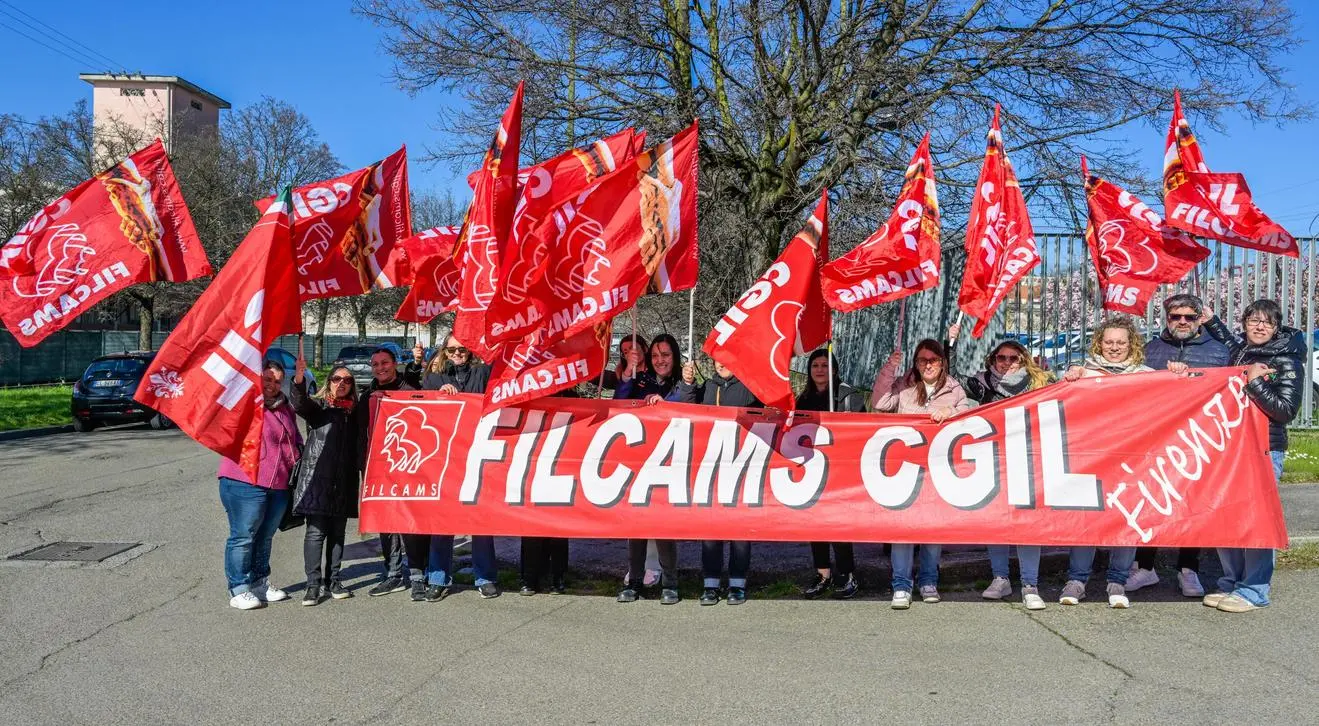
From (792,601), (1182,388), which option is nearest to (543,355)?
(792,601)

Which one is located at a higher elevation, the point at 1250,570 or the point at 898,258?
the point at 898,258

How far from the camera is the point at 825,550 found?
275 inches

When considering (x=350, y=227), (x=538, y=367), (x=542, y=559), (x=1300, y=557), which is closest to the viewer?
(x=538, y=367)

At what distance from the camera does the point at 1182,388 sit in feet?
21.2

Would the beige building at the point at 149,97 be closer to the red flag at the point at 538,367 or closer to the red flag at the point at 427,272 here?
the red flag at the point at 427,272

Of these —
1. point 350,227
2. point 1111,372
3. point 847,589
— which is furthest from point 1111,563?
point 350,227

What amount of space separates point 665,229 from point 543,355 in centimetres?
116

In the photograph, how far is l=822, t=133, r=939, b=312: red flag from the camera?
270 inches

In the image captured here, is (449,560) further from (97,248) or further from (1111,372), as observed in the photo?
(1111,372)

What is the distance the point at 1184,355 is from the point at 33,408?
2235cm

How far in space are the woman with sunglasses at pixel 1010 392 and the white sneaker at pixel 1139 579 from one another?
611 mm

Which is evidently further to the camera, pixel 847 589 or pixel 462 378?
pixel 462 378

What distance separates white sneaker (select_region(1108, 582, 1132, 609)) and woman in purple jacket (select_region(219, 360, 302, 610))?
17.7ft

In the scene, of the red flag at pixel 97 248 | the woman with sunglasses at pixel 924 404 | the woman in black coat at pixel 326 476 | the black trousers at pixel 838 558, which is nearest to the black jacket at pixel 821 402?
the woman with sunglasses at pixel 924 404
